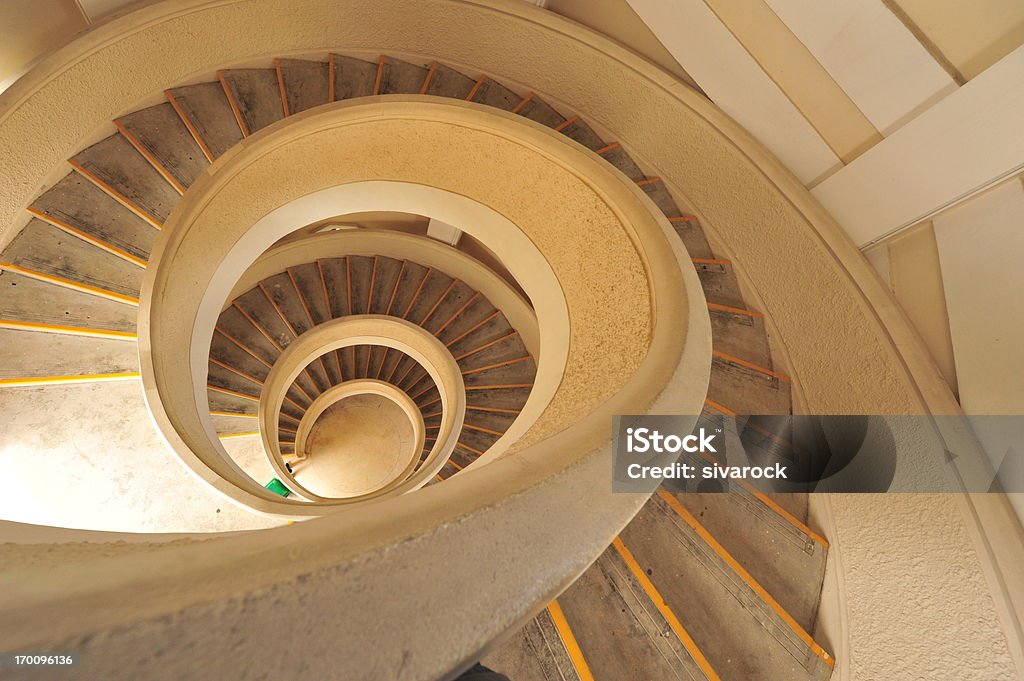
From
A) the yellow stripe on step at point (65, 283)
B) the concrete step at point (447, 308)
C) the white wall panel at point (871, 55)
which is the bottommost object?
the white wall panel at point (871, 55)

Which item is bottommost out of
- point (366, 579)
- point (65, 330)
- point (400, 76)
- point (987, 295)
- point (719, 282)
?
point (366, 579)

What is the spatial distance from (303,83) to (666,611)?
4794mm

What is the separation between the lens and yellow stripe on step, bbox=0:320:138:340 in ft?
9.93

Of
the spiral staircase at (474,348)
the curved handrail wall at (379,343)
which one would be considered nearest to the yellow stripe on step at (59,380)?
the spiral staircase at (474,348)

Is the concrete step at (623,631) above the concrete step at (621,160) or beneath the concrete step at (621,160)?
beneath

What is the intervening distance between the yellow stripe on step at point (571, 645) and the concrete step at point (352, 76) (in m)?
4.28

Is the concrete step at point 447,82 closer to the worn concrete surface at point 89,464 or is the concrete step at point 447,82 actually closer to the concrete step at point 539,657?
the worn concrete surface at point 89,464

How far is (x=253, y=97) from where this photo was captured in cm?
402

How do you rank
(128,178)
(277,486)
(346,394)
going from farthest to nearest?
1. (346,394)
2. (277,486)
3. (128,178)

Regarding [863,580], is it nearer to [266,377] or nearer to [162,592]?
[162,592]

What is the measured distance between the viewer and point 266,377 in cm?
575

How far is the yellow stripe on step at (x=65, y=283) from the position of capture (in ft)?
10.3

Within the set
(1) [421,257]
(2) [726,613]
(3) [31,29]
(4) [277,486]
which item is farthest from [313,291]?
(2) [726,613]

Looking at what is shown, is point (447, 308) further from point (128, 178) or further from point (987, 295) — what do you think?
point (987, 295)
